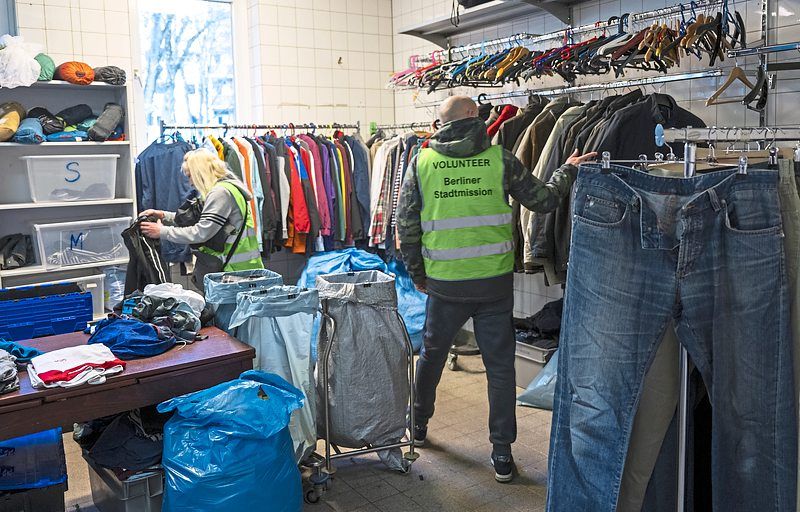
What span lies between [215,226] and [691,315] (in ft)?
8.52

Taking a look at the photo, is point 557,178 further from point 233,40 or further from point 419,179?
point 233,40

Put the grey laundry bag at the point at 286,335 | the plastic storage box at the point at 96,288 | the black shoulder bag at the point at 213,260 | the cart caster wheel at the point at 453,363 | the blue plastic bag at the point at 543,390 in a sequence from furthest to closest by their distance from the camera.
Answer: the cart caster wheel at the point at 453,363, the plastic storage box at the point at 96,288, the blue plastic bag at the point at 543,390, the black shoulder bag at the point at 213,260, the grey laundry bag at the point at 286,335

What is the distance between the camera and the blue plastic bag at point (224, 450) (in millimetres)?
2508

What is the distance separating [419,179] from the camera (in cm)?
336

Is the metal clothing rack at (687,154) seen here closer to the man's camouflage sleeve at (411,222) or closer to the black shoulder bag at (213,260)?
the man's camouflage sleeve at (411,222)

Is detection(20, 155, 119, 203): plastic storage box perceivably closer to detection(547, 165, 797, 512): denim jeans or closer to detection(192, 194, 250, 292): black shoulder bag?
detection(192, 194, 250, 292): black shoulder bag

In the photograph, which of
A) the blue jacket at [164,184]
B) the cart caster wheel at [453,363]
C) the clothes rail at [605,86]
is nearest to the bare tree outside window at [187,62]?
Answer: the blue jacket at [164,184]

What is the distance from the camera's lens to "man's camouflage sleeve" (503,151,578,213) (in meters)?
3.29

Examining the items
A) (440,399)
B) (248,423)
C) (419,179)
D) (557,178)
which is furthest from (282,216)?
(248,423)

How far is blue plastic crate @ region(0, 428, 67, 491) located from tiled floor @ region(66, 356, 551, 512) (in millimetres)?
354

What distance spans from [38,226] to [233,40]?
2253 mm

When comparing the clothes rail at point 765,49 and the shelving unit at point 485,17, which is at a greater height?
the shelving unit at point 485,17

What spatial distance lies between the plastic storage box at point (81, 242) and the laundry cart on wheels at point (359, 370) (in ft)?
7.03

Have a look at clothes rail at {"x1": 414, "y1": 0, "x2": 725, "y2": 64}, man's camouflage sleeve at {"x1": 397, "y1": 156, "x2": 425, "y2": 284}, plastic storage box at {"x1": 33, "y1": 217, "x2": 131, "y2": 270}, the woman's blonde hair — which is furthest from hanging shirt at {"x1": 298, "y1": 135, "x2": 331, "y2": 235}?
man's camouflage sleeve at {"x1": 397, "y1": 156, "x2": 425, "y2": 284}
